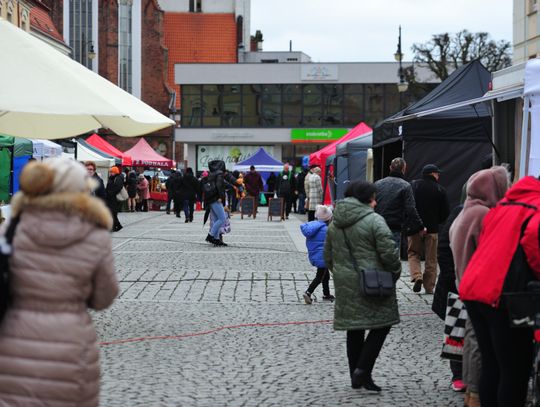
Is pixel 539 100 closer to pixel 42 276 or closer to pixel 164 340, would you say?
pixel 164 340

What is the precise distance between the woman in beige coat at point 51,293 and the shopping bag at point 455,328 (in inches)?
135

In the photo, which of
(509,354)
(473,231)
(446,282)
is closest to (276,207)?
(446,282)

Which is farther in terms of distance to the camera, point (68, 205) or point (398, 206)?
point (398, 206)

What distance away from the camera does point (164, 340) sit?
9.88 m

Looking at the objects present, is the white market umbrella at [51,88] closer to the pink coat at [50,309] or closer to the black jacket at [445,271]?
the black jacket at [445,271]

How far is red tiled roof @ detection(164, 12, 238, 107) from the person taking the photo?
100 m

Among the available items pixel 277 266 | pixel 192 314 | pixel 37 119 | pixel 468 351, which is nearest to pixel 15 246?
pixel 468 351

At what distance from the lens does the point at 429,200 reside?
561 inches

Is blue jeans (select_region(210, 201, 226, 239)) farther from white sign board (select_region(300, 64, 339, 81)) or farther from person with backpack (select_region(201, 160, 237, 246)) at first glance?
white sign board (select_region(300, 64, 339, 81))

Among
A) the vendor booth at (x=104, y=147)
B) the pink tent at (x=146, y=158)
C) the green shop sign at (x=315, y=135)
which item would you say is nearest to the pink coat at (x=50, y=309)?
the vendor booth at (x=104, y=147)

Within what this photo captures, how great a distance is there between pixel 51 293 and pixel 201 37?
98357 mm

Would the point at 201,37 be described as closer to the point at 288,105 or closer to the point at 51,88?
the point at 288,105

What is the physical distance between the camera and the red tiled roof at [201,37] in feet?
328

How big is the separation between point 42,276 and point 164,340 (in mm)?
5497
